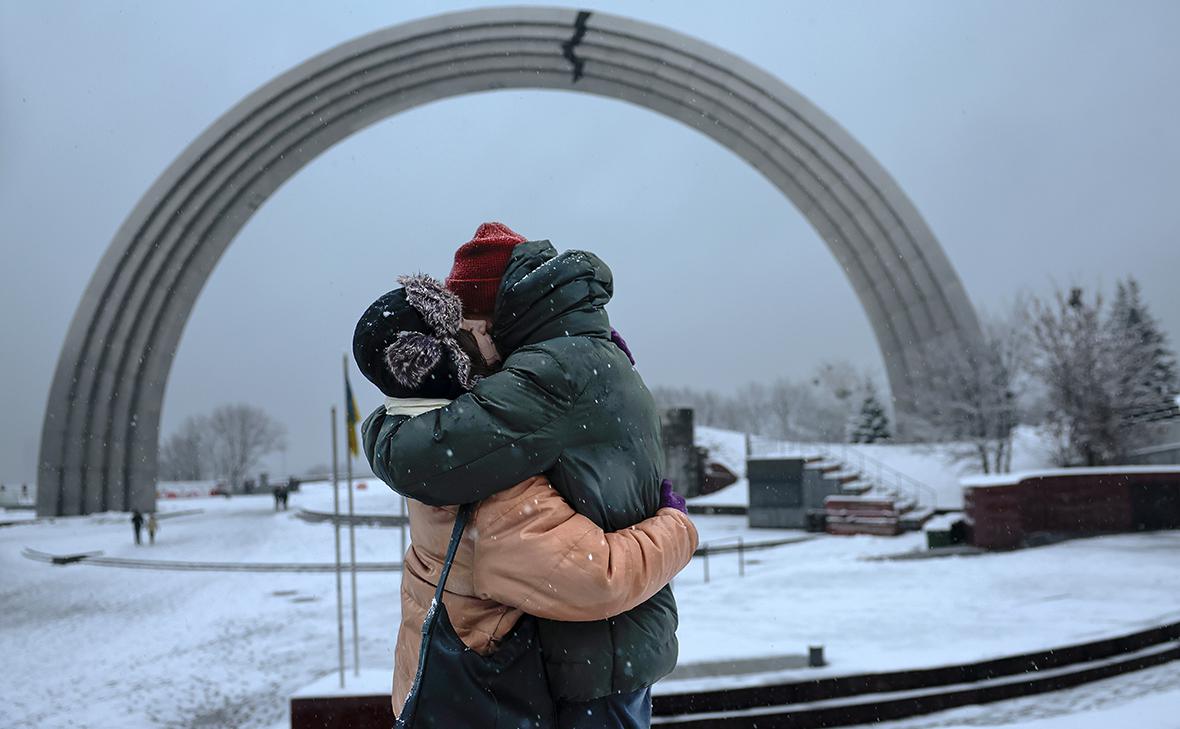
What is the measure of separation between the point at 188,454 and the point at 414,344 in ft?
318

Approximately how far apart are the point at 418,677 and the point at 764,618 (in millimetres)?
6070

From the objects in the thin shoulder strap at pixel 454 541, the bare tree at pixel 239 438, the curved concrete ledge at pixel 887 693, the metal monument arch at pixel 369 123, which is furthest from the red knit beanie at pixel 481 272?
the bare tree at pixel 239 438

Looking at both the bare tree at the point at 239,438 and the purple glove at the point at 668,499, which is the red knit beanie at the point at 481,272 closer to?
the purple glove at the point at 668,499

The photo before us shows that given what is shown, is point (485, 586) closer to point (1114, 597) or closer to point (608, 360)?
point (608, 360)

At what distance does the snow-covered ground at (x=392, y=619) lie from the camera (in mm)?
6270

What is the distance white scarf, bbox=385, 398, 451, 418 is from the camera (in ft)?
5.37

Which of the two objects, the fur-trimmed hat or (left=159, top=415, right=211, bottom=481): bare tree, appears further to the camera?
(left=159, top=415, right=211, bottom=481): bare tree

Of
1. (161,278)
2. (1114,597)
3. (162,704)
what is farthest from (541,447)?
(161,278)

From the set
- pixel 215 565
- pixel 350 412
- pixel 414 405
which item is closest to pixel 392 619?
pixel 350 412

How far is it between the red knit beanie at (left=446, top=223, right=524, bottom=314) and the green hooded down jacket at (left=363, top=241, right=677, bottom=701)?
0.06 meters

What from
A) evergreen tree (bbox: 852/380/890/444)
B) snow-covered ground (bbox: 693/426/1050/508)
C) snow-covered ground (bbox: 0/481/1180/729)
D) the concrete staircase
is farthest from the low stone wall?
evergreen tree (bbox: 852/380/890/444)

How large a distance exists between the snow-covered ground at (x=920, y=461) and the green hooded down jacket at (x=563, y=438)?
A: 72.4 feet

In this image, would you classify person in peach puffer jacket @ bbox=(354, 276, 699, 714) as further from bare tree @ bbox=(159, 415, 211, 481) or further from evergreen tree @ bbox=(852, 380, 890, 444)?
bare tree @ bbox=(159, 415, 211, 481)

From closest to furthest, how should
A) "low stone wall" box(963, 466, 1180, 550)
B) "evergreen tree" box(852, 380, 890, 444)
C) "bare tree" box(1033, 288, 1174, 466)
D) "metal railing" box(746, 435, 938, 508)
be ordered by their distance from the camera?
"low stone wall" box(963, 466, 1180, 550) < "bare tree" box(1033, 288, 1174, 466) < "metal railing" box(746, 435, 938, 508) < "evergreen tree" box(852, 380, 890, 444)
